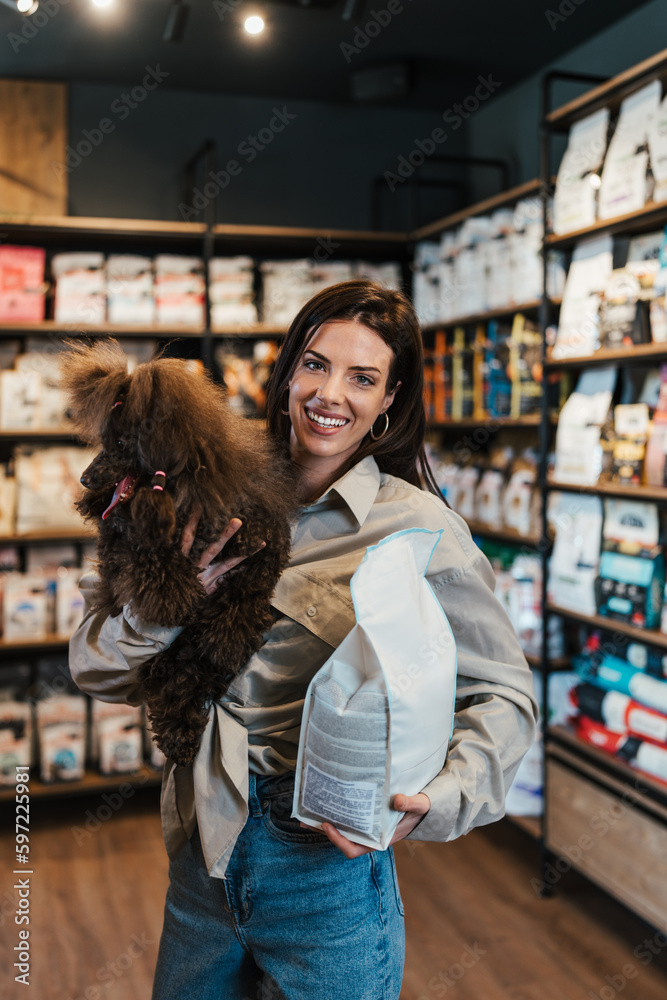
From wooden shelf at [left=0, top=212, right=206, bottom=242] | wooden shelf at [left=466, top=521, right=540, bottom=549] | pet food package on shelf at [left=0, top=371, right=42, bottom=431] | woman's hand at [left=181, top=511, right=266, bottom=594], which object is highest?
wooden shelf at [left=0, top=212, right=206, bottom=242]

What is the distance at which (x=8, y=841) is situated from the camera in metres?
3.14

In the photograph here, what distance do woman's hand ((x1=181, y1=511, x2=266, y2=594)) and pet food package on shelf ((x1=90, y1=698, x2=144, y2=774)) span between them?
244 cm

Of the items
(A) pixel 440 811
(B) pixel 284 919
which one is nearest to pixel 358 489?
(A) pixel 440 811

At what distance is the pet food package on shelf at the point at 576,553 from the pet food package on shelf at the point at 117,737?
5.94ft

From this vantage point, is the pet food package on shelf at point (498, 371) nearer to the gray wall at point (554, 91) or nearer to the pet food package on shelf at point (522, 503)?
the pet food package on shelf at point (522, 503)

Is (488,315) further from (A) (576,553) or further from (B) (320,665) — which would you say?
(B) (320,665)

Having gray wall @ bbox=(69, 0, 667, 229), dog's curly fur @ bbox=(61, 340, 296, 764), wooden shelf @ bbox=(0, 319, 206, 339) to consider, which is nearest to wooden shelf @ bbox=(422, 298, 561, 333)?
gray wall @ bbox=(69, 0, 667, 229)

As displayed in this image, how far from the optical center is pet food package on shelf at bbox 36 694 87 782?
3283 millimetres

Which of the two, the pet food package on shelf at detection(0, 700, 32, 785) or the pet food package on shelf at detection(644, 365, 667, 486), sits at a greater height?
the pet food package on shelf at detection(644, 365, 667, 486)

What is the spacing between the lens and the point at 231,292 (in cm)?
354

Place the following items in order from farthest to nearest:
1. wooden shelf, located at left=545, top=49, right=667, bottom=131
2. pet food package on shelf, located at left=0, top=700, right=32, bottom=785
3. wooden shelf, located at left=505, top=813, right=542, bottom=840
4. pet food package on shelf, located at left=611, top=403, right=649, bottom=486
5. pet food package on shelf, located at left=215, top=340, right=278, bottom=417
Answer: pet food package on shelf, located at left=215, top=340, right=278, bottom=417
pet food package on shelf, located at left=0, top=700, right=32, bottom=785
wooden shelf, located at left=505, top=813, right=542, bottom=840
pet food package on shelf, located at left=611, top=403, right=649, bottom=486
wooden shelf, located at left=545, top=49, right=667, bottom=131

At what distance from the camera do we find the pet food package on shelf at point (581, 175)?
2.50 m

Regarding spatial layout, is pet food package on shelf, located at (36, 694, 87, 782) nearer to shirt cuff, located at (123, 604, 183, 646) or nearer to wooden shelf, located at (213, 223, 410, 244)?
wooden shelf, located at (213, 223, 410, 244)

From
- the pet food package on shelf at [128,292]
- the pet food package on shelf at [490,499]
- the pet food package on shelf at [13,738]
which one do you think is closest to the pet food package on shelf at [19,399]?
the pet food package on shelf at [128,292]
